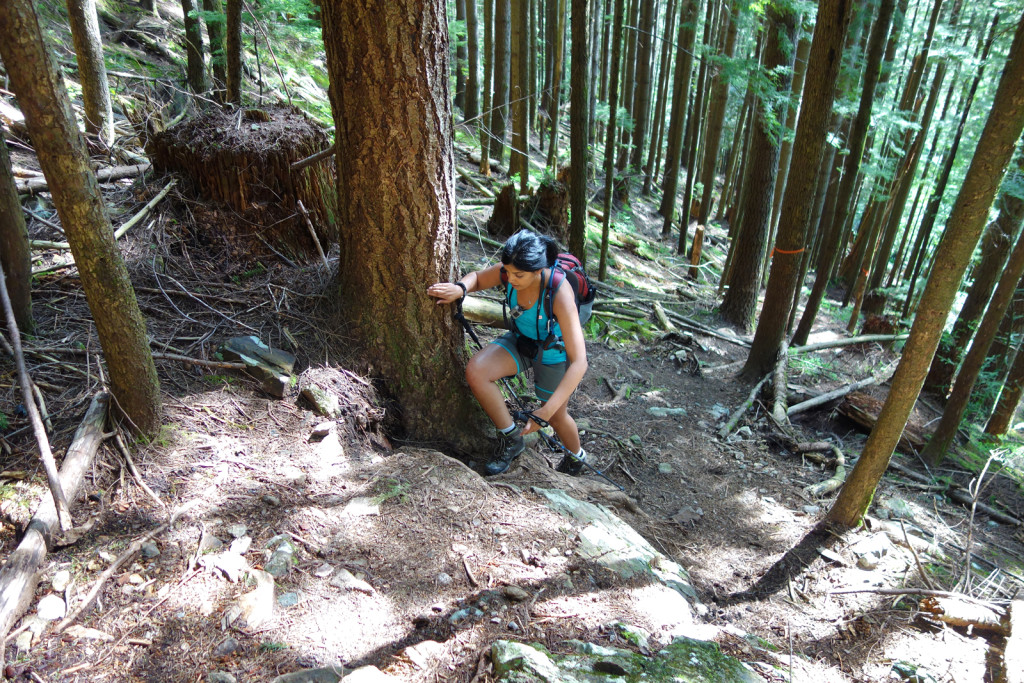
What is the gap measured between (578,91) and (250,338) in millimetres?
4977

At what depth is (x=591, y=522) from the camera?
11.1 ft

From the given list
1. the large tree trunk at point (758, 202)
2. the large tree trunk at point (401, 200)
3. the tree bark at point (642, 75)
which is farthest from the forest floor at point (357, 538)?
the tree bark at point (642, 75)

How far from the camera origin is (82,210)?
2.44m

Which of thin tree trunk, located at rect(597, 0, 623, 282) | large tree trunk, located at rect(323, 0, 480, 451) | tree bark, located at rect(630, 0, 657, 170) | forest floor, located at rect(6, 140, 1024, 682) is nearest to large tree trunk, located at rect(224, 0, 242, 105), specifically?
forest floor, located at rect(6, 140, 1024, 682)

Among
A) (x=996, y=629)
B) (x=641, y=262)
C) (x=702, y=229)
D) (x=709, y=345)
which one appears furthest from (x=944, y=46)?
(x=996, y=629)

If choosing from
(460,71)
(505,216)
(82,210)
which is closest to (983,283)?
(505,216)

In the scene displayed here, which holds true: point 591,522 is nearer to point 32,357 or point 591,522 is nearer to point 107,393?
point 107,393

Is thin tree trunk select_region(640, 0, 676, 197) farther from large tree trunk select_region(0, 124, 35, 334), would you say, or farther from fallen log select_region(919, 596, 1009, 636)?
large tree trunk select_region(0, 124, 35, 334)

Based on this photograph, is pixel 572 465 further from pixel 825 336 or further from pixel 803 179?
pixel 825 336

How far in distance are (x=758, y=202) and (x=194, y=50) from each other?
31.4ft

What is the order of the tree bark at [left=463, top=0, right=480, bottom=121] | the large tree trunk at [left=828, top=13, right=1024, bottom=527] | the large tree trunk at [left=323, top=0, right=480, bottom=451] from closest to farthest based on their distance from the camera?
the large tree trunk at [left=828, top=13, right=1024, bottom=527] → the large tree trunk at [left=323, top=0, right=480, bottom=451] → the tree bark at [left=463, top=0, right=480, bottom=121]

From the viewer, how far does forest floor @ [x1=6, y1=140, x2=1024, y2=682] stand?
2211 mm

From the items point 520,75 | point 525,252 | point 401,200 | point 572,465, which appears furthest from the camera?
point 520,75

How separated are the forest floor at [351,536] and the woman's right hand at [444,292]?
0.81 meters
